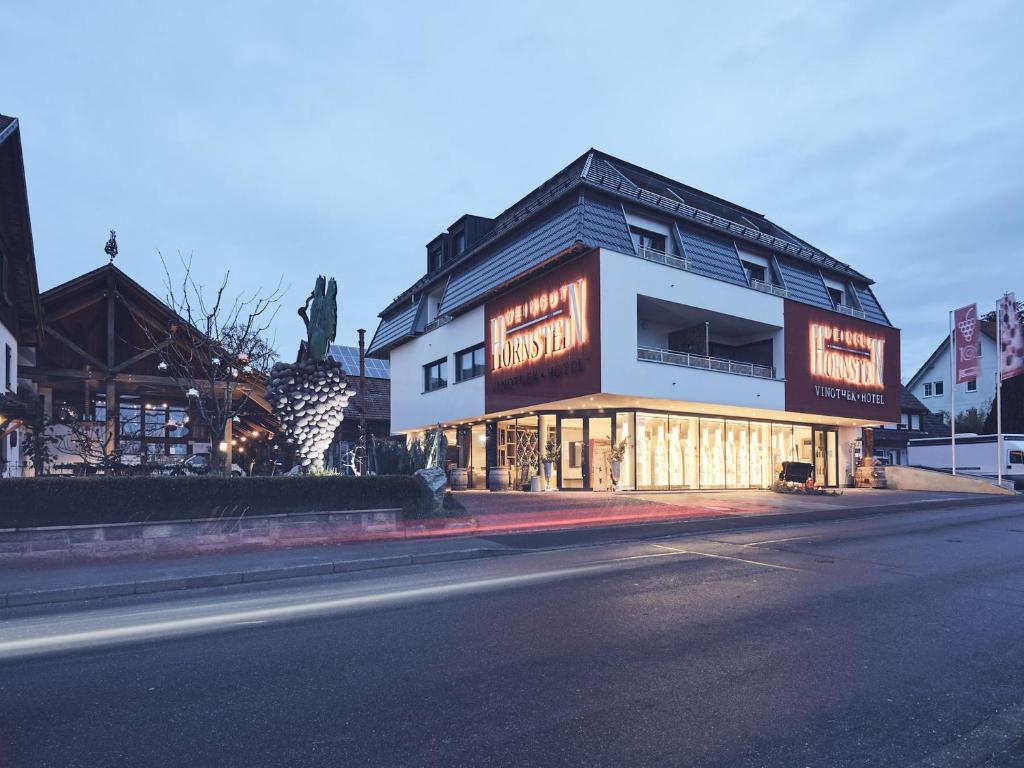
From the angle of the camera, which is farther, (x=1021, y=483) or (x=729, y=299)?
(x=1021, y=483)

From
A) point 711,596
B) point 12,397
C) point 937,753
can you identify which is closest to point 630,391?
point 711,596

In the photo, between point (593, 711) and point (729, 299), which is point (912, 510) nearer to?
point (729, 299)

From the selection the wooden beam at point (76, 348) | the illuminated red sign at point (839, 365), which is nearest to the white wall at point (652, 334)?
the illuminated red sign at point (839, 365)

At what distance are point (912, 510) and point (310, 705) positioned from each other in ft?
66.0

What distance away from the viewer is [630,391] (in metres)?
21.0

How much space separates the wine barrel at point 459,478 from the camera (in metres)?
28.7

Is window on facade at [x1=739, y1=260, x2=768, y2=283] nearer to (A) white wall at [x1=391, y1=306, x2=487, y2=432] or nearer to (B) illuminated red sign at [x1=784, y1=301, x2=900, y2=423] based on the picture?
(B) illuminated red sign at [x1=784, y1=301, x2=900, y2=423]

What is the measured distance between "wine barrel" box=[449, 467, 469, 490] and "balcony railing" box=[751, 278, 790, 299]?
14.9 meters

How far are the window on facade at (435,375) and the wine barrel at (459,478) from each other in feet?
14.8

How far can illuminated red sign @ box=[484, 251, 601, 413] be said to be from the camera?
20.7 metres

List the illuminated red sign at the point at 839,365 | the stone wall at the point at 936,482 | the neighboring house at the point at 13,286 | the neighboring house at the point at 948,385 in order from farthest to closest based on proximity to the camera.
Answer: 1. the neighboring house at the point at 948,385
2. the stone wall at the point at 936,482
3. the illuminated red sign at the point at 839,365
4. the neighboring house at the point at 13,286

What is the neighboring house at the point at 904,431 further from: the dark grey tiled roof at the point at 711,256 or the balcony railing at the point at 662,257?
the balcony railing at the point at 662,257

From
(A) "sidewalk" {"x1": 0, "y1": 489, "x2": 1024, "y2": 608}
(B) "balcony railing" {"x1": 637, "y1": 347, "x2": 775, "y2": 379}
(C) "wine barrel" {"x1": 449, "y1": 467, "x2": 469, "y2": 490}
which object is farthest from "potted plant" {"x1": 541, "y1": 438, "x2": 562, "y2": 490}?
(C) "wine barrel" {"x1": 449, "y1": 467, "x2": 469, "y2": 490}

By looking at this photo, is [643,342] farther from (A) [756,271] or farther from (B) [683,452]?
(A) [756,271]
